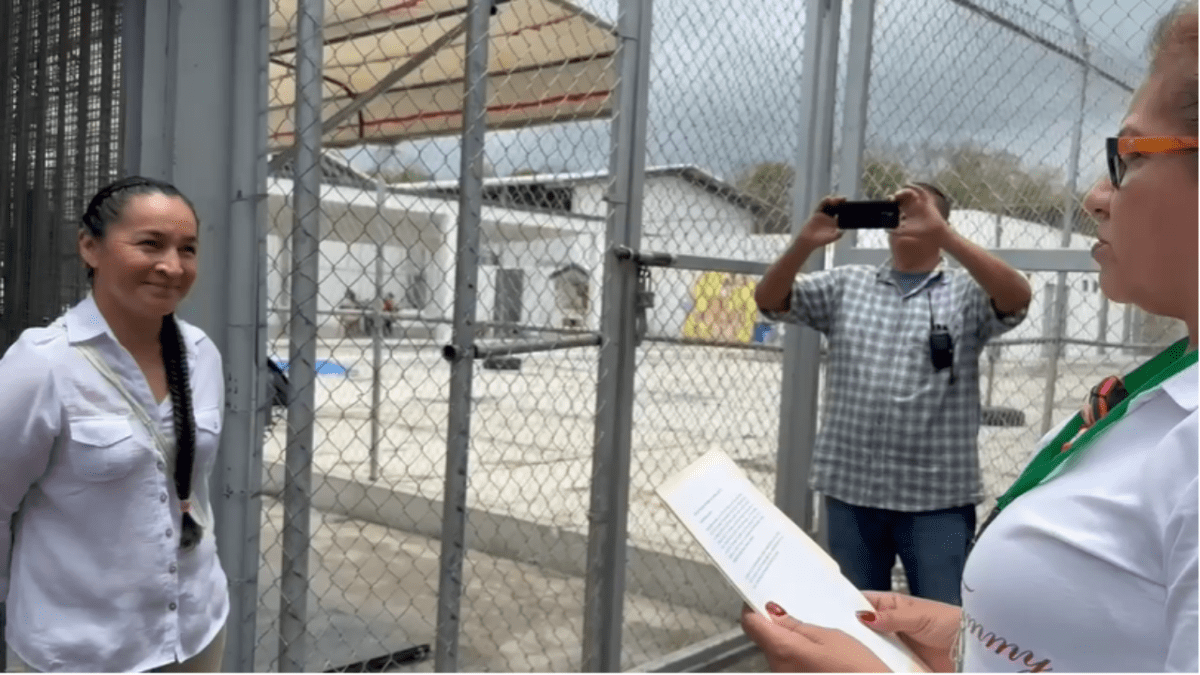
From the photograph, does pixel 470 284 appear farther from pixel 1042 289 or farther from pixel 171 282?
pixel 1042 289

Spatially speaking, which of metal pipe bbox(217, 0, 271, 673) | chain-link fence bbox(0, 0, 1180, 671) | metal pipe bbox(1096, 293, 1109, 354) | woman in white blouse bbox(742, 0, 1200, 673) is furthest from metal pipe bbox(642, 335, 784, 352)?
metal pipe bbox(1096, 293, 1109, 354)

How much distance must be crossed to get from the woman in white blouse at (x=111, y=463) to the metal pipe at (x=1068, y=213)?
10.5 ft

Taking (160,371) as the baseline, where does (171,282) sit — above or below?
above

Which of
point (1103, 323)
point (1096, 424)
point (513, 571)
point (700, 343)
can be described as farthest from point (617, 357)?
point (1103, 323)

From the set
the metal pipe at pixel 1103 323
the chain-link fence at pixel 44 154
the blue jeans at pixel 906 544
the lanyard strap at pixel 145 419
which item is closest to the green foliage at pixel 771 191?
the blue jeans at pixel 906 544

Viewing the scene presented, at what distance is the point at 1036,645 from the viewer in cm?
99

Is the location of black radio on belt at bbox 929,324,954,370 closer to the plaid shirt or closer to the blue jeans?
the plaid shirt

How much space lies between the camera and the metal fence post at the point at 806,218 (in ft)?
12.7

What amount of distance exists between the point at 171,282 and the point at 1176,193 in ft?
5.93

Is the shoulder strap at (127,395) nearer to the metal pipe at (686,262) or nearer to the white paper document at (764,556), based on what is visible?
the white paper document at (764,556)

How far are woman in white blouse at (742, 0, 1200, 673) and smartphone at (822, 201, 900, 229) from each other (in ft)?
6.59

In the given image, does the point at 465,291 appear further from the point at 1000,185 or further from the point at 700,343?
the point at 1000,185

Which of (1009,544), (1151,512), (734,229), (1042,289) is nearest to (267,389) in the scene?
(1009,544)

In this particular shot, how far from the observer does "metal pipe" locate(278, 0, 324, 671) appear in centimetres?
229
